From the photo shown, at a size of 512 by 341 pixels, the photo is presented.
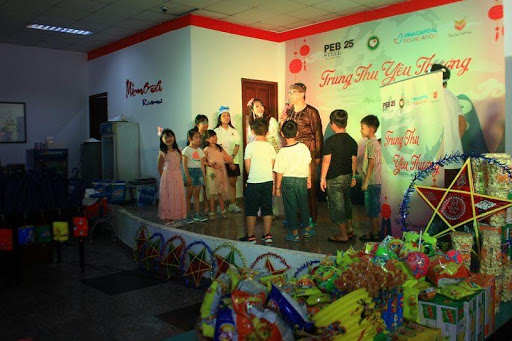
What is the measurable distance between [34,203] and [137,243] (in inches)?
50.8

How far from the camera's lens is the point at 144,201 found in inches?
362

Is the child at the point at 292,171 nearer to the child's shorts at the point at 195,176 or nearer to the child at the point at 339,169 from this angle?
the child at the point at 339,169

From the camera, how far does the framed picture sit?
10.7m

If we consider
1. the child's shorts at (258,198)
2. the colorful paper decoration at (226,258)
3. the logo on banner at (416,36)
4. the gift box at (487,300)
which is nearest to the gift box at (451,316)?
the gift box at (487,300)

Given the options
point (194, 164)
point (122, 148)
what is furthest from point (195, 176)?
point (122, 148)

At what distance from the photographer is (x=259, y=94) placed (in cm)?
973

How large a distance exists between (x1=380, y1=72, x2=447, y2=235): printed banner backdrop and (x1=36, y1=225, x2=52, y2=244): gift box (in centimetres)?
374

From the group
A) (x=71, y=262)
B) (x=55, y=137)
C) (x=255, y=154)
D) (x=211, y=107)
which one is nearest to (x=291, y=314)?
(x=255, y=154)

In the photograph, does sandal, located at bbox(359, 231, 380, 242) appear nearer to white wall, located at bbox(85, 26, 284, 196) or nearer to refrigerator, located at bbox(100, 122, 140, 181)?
white wall, located at bbox(85, 26, 284, 196)

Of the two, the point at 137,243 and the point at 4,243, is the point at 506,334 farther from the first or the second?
the point at 4,243

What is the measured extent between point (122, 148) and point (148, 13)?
2882 mm

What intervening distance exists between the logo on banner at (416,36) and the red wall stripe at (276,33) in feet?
1.19

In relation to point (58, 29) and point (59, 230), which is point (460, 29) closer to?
point (59, 230)

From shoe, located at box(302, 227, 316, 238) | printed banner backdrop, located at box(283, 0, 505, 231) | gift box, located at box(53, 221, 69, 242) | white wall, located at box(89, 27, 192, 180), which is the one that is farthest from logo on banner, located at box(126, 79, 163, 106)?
shoe, located at box(302, 227, 316, 238)
